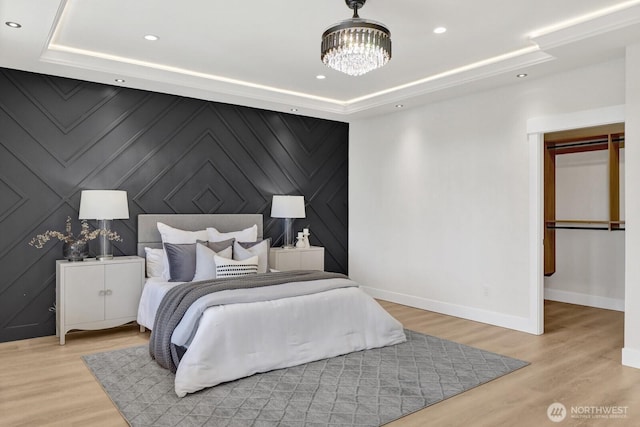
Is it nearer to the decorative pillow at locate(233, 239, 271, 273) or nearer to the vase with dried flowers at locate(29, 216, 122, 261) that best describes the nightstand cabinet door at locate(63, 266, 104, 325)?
the vase with dried flowers at locate(29, 216, 122, 261)

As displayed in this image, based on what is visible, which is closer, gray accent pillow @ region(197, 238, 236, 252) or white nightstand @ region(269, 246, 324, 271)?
gray accent pillow @ region(197, 238, 236, 252)

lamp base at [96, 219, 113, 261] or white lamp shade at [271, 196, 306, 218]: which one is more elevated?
white lamp shade at [271, 196, 306, 218]

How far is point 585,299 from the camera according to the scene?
20.0 feet

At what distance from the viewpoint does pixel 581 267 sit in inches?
244

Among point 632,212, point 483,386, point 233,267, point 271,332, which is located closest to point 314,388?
point 271,332

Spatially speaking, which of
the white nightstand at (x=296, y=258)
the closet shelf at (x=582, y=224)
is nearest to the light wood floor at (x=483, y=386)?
the closet shelf at (x=582, y=224)

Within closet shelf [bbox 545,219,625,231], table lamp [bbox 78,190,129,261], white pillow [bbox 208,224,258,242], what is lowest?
white pillow [bbox 208,224,258,242]

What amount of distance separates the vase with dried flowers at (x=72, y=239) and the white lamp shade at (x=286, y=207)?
6.54 feet

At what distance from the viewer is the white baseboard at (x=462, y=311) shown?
473 centimetres

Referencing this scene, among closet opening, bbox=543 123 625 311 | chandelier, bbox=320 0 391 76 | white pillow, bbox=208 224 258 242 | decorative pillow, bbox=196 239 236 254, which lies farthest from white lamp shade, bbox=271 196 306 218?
A: closet opening, bbox=543 123 625 311

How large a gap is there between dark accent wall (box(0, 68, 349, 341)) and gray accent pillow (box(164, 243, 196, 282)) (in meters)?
0.71

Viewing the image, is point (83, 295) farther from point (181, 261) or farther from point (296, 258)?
point (296, 258)

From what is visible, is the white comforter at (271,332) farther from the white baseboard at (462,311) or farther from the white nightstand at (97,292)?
the white baseboard at (462,311)

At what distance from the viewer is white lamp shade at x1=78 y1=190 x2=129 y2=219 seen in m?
4.37
